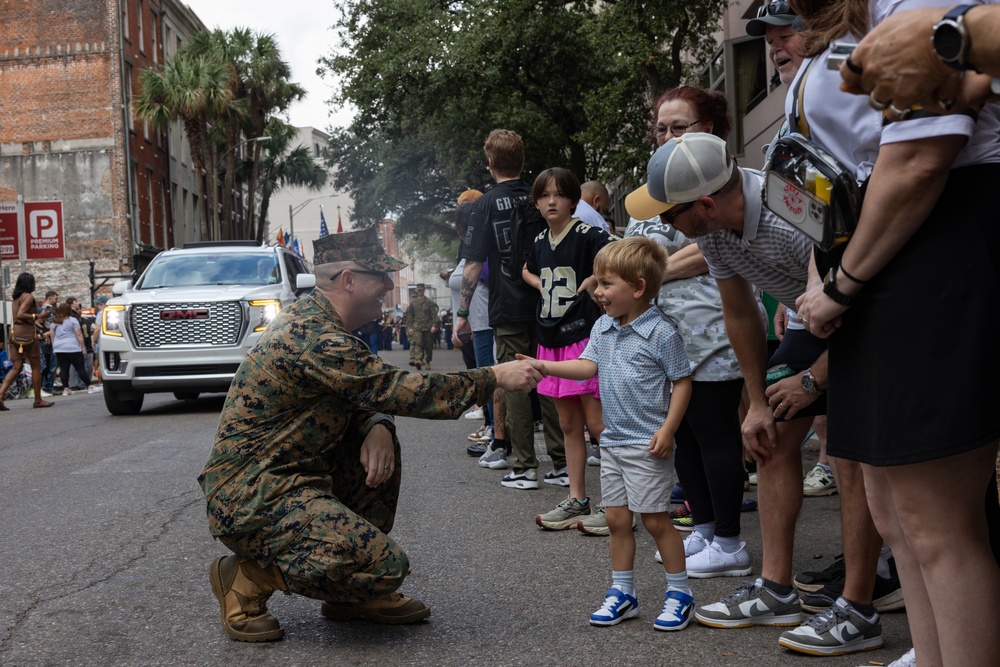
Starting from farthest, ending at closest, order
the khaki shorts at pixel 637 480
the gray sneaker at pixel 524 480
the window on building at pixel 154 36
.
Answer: the window on building at pixel 154 36 < the gray sneaker at pixel 524 480 < the khaki shorts at pixel 637 480

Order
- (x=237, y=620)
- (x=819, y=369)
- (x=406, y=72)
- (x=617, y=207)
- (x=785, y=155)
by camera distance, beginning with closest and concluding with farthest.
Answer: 1. (x=785, y=155)
2. (x=819, y=369)
3. (x=237, y=620)
4. (x=406, y=72)
5. (x=617, y=207)

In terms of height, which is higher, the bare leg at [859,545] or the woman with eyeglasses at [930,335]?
the woman with eyeglasses at [930,335]

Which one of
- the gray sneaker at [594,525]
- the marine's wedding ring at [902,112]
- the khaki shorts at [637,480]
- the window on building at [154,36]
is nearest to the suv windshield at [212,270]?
the gray sneaker at [594,525]

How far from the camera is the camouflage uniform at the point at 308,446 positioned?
3701 mm

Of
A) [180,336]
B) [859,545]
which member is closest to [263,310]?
[180,336]

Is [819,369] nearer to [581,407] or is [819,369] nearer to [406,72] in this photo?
[581,407]

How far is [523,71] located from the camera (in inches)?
1070

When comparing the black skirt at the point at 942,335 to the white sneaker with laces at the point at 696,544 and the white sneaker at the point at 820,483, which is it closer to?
the white sneaker with laces at the point at 696,544

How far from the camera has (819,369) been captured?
347cm

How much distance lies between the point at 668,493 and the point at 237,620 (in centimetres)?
157

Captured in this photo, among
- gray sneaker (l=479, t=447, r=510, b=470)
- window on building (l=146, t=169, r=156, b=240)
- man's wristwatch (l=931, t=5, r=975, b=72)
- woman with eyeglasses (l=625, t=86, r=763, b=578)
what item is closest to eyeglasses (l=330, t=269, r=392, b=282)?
woman with eyeglasses (l=625, t=86, r=763, b=578)

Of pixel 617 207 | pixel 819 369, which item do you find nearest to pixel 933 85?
pixel 819 369

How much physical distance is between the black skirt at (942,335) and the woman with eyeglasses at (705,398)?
→ 209cm

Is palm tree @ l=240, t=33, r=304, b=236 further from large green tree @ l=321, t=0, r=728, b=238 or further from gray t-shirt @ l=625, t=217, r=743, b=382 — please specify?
gray t-shirt @ l=625, t=217, r=743, b=382
